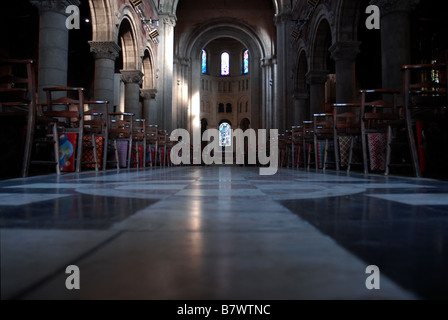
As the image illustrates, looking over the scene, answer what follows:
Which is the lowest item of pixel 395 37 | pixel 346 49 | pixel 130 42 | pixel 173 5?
pixel 395 37

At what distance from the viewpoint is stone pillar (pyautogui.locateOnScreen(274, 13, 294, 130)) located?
15641 millimetres

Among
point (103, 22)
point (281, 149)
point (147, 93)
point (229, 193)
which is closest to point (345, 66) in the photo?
point (281, 149)

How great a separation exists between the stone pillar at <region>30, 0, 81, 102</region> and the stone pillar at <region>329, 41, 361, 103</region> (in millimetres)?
6395

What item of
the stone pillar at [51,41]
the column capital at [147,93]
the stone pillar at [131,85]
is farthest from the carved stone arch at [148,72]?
the stone pillar at [51,41]

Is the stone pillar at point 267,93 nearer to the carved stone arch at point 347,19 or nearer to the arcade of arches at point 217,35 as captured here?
the arcade of arches at point 217,35

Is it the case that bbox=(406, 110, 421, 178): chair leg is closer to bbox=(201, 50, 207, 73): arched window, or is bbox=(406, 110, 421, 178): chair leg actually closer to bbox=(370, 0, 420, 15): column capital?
bbox=(370, 0, 420, 15): column capital

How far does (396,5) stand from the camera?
6082 mm

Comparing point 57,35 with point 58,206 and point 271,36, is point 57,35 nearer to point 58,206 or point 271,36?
point 58,206

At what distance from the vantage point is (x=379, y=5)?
6.29m

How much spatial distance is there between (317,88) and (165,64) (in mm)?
8068

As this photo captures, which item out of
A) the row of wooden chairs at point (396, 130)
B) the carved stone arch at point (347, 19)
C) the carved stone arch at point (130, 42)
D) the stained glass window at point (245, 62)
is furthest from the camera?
the stained glass window at point (245, 62)

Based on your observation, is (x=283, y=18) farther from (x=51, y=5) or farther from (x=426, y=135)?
(x=426, y=135)

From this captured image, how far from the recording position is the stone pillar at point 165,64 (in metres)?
16.7

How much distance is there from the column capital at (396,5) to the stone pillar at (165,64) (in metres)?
11.7
